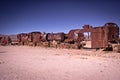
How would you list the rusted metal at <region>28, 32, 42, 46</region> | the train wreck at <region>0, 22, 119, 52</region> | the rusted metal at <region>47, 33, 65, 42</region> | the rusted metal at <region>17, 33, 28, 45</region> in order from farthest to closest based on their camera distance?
1. the rusted metal at <region>17, 33, 28, 45</region>
2. the rusted metal at <region>28, 32, 42, 46</region>
3. the rusted metal at <region>47, 33, 65, 42</region>
4. the train wreck at <region>0, 22, 119, 52</region>

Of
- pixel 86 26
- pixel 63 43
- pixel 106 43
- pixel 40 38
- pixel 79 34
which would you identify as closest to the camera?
pixel 106 43

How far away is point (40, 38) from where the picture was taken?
3103 cm

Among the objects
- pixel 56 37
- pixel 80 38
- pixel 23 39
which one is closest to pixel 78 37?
pixel 80 38

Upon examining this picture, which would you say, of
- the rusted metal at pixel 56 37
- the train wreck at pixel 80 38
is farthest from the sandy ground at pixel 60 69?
the rusted metal at pixel 56 37

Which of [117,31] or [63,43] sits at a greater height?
[117,31]

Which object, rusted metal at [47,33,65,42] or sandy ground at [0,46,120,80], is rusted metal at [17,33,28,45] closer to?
rusted metal at [47,33,65,42]

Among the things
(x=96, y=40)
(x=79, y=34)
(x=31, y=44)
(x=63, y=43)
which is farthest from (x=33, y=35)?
(x=96, y=40)

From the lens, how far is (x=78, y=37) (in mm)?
21703

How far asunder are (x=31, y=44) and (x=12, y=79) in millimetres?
28167

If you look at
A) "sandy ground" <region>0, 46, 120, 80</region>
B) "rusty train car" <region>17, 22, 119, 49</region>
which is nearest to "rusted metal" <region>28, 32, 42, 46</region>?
"rusty train car" <region>17, 22, 119, 49</region>

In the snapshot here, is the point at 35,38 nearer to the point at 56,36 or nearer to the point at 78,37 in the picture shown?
the point at 56,36

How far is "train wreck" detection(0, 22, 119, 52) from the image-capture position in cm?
1703

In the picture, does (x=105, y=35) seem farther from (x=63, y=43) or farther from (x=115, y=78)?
(x=115, y=78)

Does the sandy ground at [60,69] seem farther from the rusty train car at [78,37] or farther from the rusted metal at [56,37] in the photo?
the rusted metal at [56,37]
